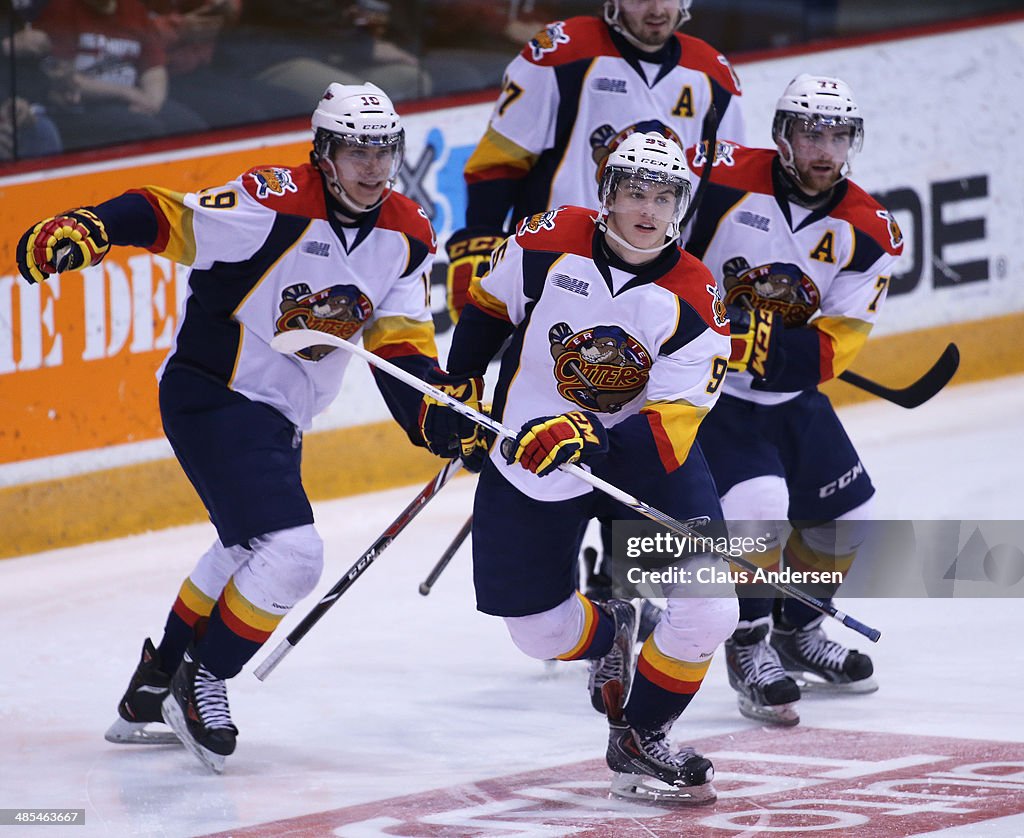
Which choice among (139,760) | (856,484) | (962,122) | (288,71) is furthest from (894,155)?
(139,760)

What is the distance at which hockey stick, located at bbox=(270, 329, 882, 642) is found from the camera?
11.7 feet

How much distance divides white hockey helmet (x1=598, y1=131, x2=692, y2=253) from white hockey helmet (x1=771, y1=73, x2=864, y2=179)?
645mm

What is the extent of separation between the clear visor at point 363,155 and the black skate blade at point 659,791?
122cm

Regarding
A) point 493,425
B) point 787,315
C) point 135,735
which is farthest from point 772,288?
point 135,735

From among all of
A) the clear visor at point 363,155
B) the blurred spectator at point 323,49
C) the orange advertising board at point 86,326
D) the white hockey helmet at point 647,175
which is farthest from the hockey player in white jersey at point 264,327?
the blurred spectator at point 323,49

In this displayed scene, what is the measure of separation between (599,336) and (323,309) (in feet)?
2.10

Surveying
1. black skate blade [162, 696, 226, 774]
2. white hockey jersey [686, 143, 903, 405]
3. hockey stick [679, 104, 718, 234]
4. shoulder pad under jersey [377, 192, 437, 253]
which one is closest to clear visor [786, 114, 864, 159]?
white hockey jersey [686, 143, 903, 405]

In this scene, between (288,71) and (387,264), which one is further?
(288,71)

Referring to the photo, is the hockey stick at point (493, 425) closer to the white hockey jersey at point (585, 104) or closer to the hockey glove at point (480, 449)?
the hockey glove at point (480, 449)

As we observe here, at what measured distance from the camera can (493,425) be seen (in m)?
3.62

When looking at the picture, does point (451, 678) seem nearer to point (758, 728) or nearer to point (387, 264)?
point (758, 728)

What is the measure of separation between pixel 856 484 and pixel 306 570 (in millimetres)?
1274

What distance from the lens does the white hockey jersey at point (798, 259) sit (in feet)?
13.8

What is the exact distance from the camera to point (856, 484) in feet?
14.4
